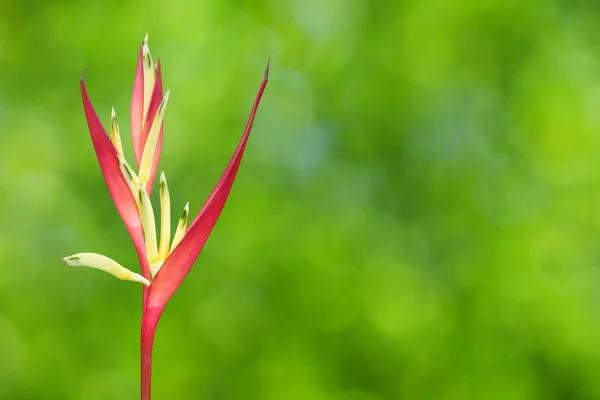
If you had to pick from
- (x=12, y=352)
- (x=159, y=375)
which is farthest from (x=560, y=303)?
(x=12, y=352)

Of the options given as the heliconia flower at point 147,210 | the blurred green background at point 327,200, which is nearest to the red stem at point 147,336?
the heliconia flower at point 147,210

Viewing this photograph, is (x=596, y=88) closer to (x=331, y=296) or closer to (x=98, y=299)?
(x=331, y=296)

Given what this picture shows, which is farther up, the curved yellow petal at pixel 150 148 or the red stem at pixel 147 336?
the curved yellow petal at pixel 150 148

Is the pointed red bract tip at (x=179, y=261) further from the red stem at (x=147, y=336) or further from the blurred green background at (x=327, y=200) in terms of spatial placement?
the blurred green background at (x=327, y=200)

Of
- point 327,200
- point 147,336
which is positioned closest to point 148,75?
point 147,336

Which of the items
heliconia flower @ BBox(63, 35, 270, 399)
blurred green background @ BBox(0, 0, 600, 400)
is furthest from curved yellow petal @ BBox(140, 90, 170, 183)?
blurred green background @ BBox(0, 0, 600, 400)

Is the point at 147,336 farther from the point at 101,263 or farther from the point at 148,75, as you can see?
the point at 148,75
